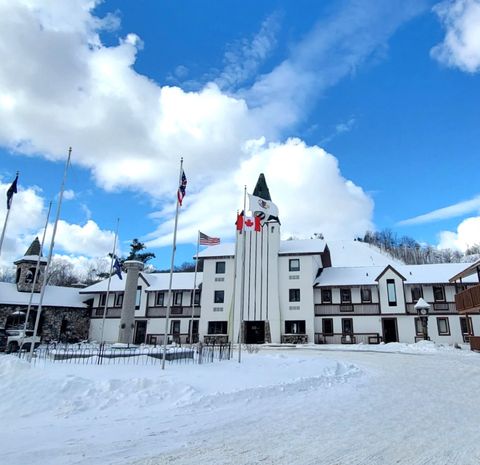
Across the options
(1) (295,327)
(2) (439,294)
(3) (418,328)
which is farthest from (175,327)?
(2) (439,294)

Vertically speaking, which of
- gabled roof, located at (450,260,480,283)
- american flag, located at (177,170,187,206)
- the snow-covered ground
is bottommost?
the snow-covered ground

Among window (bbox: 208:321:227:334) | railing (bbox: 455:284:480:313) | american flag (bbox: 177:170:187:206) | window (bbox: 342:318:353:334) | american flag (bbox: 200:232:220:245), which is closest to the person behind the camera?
→ american flag (bbox: 177:170:187:206)

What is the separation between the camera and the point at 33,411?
833cm

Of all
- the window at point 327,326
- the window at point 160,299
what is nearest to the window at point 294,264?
the window at point 327,326

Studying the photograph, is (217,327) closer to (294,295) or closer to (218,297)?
(218,297)

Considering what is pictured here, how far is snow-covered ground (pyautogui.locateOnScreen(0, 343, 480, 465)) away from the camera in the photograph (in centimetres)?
578

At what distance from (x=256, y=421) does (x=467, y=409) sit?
4.88 m

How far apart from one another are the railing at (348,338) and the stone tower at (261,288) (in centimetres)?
422

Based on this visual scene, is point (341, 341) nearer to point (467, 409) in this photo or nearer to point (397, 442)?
point (467, 409)

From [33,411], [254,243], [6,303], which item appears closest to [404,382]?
[33,411]

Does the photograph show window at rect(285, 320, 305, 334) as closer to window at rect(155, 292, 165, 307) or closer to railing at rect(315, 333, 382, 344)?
railing at rect(315, 333, 382, 344)

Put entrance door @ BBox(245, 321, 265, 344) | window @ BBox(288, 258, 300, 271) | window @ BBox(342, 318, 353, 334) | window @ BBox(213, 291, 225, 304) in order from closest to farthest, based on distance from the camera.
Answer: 1. window @ BBox(342, 318, 353, 334)
2. entrance door @ BBox(245, 321, 265, 344)
3. window @ BBox(288, 258, 300, 271)
4. window @ BBox(213, 291, 225, 304)

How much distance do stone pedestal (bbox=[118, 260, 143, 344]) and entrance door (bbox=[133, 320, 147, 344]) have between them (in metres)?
15.6

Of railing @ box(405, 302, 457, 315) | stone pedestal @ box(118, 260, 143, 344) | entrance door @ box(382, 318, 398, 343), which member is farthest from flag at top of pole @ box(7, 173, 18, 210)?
railing @ box(405, 302, 457, 315)
